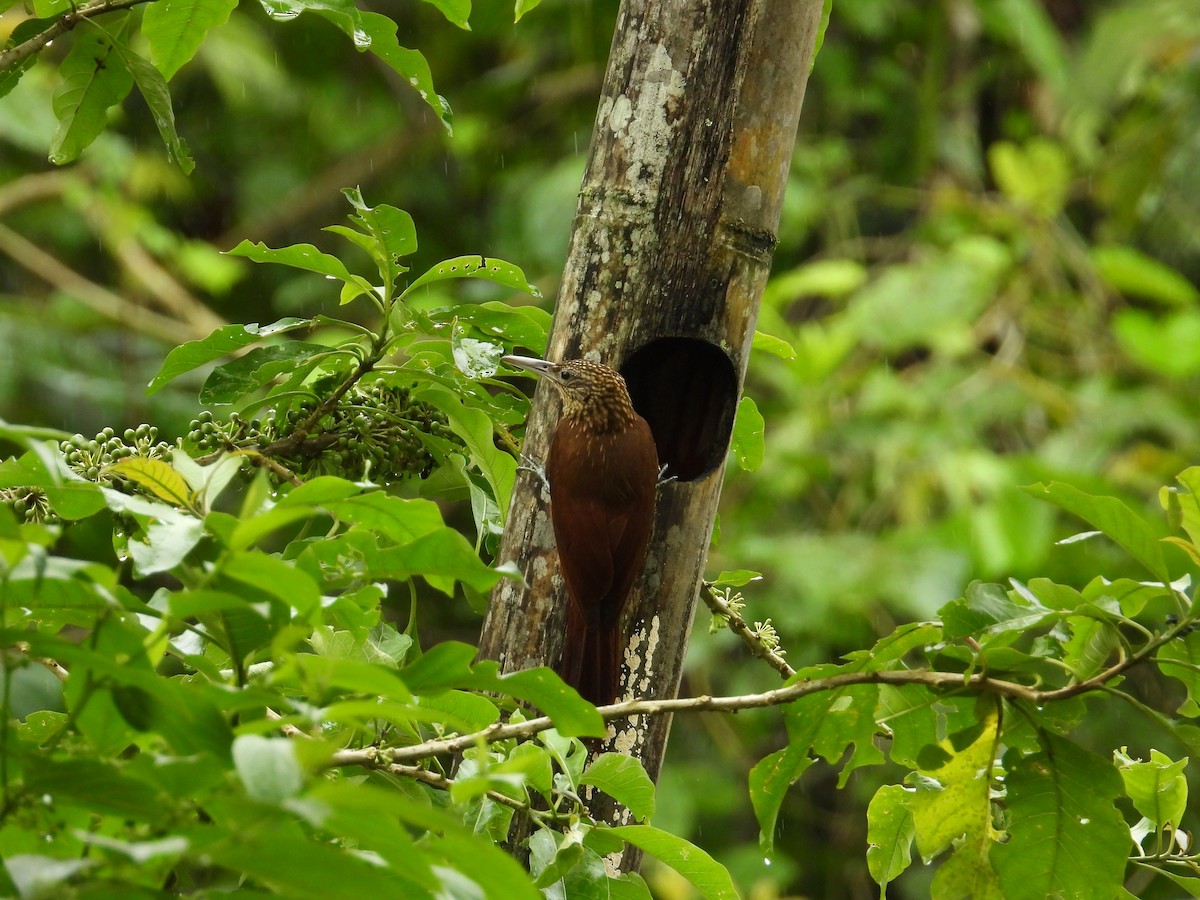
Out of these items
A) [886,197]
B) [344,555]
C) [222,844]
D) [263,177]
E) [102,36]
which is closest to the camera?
[222,844]

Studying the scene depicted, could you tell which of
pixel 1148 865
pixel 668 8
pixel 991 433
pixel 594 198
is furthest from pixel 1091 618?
pixel 991 433

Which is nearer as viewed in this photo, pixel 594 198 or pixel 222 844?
pixel 222 844

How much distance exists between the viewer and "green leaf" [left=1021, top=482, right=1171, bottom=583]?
152cm

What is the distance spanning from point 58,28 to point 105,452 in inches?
22.1

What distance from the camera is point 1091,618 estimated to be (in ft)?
4.98

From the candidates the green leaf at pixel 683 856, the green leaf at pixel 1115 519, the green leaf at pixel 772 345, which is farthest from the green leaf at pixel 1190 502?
the green leaf at pixel 772 345

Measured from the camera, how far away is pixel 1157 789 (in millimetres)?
1672

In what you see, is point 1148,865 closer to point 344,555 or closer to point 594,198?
point 344,555

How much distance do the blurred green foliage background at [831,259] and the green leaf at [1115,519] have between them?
3.82 metres

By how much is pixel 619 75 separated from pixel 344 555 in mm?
1043

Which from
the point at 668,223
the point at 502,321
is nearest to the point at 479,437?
the point at 502,321

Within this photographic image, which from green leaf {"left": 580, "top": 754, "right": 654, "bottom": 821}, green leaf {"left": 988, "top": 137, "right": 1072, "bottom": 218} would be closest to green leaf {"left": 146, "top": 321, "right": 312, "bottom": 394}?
green leaf {"left": 580, "top": 754, "right": 654, "bottom": 821}

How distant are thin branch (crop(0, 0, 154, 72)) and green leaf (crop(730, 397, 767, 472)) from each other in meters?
1.15

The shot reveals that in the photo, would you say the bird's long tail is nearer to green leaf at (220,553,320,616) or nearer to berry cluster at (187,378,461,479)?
berry cluster at (187,378,461,479)
